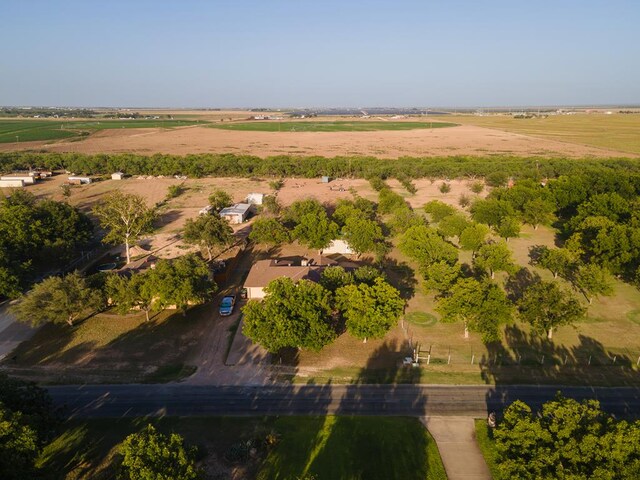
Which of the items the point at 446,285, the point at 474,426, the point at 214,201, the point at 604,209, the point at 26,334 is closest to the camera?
the point at 474,426

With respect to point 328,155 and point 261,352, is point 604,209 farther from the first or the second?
point 328,155

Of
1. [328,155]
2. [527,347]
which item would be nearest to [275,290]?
[527,347]

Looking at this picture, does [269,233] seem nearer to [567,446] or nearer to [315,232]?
[315,232]

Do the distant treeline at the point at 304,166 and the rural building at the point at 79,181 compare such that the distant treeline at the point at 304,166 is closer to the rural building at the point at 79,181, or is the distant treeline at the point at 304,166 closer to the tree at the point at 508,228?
the rural building at the point at 79,181

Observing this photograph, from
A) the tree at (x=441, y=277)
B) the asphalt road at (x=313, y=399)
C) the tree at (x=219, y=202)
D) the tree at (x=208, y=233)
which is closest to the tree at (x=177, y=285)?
the asphalt road at (x=313, y=399)

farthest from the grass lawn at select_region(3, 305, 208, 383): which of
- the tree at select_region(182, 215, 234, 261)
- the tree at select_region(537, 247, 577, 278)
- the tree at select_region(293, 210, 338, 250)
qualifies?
the tree at select_region(537, 247, 577, 278)

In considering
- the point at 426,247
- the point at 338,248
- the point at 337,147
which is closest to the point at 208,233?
the point at 338,248
